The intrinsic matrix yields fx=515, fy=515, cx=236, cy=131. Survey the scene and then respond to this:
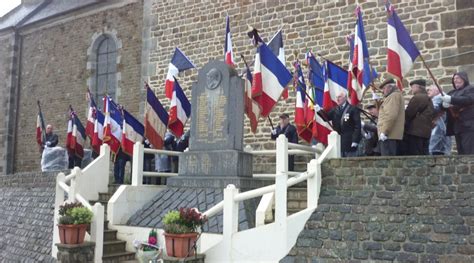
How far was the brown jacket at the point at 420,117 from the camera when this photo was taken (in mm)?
7238

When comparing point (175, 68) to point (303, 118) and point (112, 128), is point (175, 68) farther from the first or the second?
point (303, 118)

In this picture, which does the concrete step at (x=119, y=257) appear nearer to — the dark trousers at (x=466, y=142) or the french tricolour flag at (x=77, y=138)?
the dark trousers at (x=466, y=142)

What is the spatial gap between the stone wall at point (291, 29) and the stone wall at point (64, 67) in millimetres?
997

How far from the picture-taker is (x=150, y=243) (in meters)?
6.96

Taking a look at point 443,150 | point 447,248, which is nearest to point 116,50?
point 443,150

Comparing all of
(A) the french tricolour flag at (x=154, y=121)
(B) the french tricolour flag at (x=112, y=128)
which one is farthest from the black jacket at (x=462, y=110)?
(B) the french tricolour flag at (x=112, y=128)

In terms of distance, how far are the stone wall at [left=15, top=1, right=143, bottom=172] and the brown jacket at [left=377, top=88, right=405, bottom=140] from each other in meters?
9.97

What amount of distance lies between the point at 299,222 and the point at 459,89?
284cm

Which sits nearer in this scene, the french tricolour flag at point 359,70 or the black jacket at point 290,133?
the french tricolour flag at point 359,70

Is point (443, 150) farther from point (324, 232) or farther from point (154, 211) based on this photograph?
point (154, 211)

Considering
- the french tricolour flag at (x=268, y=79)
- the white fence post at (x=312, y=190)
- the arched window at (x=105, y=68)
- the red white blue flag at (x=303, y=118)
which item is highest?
the arched window at (x=105, y=68)

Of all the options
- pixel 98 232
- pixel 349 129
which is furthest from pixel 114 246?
pixel 349 129

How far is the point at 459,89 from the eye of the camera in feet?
22.9

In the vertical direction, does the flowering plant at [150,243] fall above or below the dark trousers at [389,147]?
below
